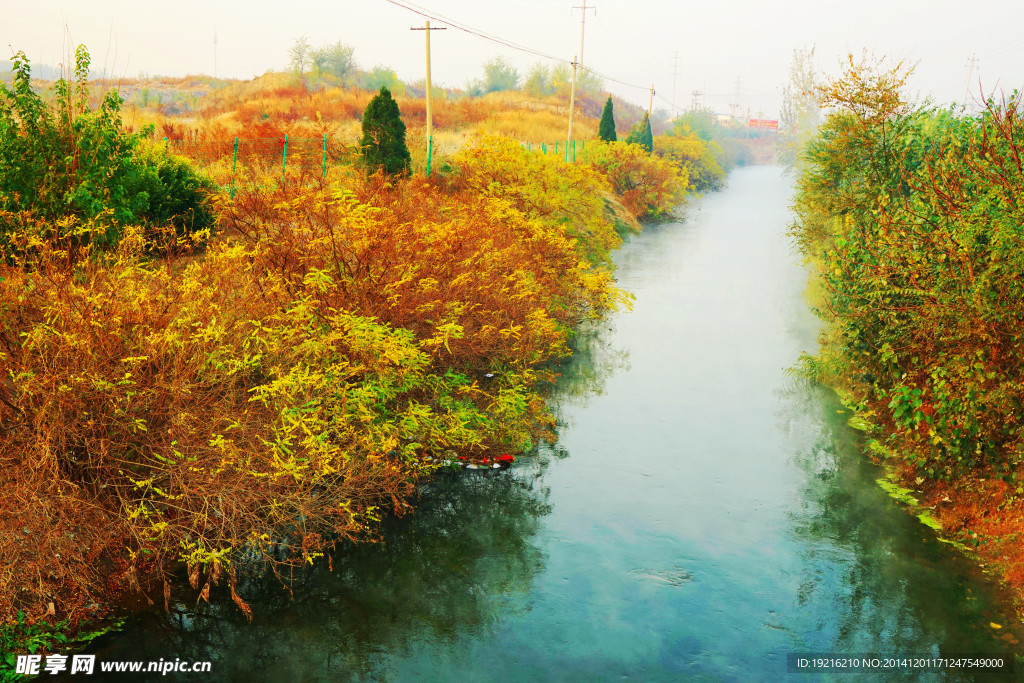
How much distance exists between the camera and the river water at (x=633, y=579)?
766cm

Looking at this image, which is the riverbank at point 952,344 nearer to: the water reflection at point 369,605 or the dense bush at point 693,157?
the water reflection at point 369,605

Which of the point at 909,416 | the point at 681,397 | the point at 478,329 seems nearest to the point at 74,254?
the point at 478,329

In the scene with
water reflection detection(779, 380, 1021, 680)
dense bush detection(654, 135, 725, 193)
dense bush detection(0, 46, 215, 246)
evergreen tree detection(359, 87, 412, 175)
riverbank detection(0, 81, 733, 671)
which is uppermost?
dense bush detection(654, 135, 725, 193)

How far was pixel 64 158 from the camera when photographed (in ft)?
37.1

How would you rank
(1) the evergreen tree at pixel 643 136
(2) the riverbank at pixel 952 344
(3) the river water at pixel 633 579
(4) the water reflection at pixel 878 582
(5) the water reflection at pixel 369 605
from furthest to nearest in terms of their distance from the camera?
(1) the evergreen tree at pixel 643 136
(2) the riverbank at pixel 952 344
(4) the water reflection at pixel 878 582
(3) the river water at pixel 633 579
(5) the water reflection at pixel 369 605

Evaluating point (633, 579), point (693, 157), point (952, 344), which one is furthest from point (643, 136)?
point (633, 579)

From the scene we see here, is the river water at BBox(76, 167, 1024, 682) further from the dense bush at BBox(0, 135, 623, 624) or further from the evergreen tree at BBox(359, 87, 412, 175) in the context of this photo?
the evergreen tree at BBox(359, 87, 412, 175)

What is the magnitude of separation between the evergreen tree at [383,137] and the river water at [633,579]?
1115 cm

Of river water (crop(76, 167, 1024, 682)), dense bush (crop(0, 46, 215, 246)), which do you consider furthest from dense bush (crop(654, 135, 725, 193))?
dense bush (crop(0, 46, 215, 246))

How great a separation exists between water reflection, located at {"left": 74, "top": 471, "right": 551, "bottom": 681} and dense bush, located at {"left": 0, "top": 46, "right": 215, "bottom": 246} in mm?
5089

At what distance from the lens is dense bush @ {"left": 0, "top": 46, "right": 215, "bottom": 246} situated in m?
10.8

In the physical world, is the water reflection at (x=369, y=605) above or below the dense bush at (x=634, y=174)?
below

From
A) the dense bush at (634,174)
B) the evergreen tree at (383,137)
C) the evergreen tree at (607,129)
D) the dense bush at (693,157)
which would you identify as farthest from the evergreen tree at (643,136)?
the evergreen tree at (383,137)

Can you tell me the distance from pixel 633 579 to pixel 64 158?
9.52 metres
